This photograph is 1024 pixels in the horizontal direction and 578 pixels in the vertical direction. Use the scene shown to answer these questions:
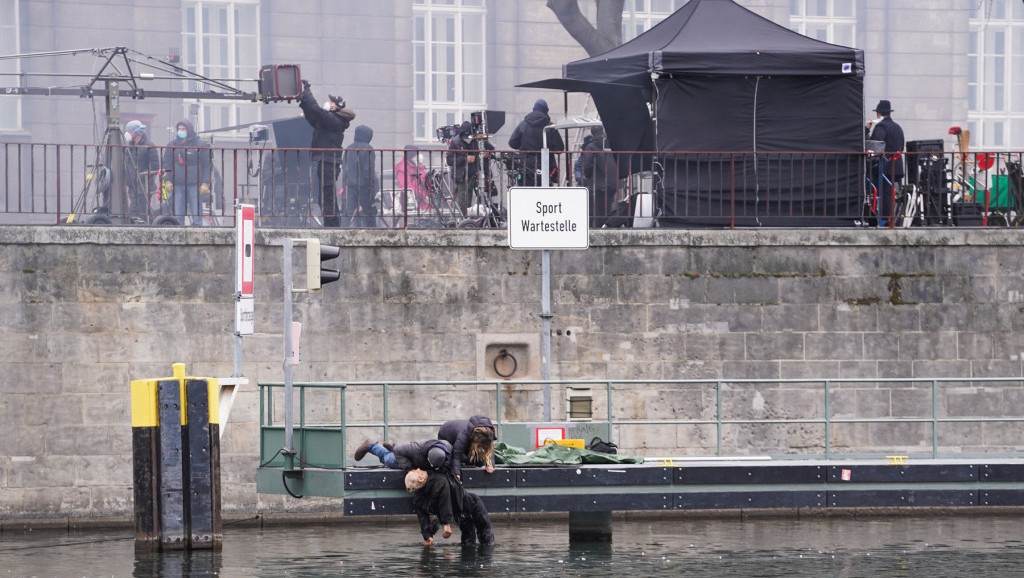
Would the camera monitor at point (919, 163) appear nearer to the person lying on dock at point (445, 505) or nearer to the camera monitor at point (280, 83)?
the person lying on dock at point (445, 505)

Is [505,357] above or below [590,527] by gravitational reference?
above

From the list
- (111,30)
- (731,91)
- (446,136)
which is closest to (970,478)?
(731,91)

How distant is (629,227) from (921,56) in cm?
2874

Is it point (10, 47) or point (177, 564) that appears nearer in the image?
point (177, 564)

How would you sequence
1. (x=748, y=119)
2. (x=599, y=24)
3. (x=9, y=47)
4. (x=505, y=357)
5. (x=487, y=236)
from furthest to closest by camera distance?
(x=9, y=47) < (x=599, y=24) < (x=748, y=119) < (x=505, y=357) < (x=487, y=236)

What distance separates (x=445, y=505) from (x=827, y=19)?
33531 millimetres

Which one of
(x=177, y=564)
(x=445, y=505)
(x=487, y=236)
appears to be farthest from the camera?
→ (x=487, y=236)

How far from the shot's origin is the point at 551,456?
597 inches

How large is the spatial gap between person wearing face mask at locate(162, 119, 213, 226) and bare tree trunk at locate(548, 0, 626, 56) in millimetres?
12708

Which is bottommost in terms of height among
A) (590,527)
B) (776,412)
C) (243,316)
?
(590,527)

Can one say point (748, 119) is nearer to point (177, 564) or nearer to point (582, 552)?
point (582, 552)

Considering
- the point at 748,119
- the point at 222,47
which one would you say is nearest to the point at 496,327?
the point at 748,119

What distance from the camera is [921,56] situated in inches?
1788

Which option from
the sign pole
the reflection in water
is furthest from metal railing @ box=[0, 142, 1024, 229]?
the reflection in water
